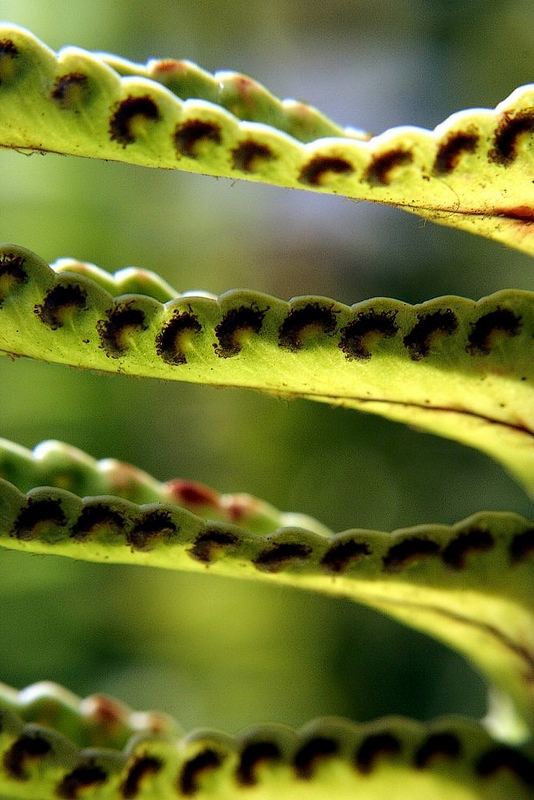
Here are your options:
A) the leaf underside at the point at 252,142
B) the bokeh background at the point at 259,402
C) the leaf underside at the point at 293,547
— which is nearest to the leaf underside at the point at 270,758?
the leaf underside at the point at 293,547

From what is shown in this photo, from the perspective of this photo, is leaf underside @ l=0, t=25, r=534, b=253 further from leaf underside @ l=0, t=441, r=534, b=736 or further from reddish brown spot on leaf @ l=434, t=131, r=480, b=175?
leaf underside @ l=0, t=441, r=534, b=736

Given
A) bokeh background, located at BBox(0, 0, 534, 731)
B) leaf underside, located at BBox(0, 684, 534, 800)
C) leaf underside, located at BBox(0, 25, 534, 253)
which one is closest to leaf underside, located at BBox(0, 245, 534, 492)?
leaf underside, located at BBox(0, 25, 534, 253)

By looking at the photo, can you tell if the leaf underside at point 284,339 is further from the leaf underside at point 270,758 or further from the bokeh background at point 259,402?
the bokeh background at point 259,402

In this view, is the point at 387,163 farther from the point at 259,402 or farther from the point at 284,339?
the point at 259,402

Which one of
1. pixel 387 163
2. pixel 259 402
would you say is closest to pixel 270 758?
pixel 387 163

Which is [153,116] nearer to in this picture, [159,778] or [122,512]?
[122,512]

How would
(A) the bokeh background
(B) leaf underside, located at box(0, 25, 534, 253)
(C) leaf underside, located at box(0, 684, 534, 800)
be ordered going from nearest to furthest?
1. (B) leaf underside, located at box(0, 25, 534, 253)
2. (C) leaf underside, located at box(0, 684, 534, 800)
3. (A) the bokeh background

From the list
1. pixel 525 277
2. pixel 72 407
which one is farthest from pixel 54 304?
pixel 525 277
